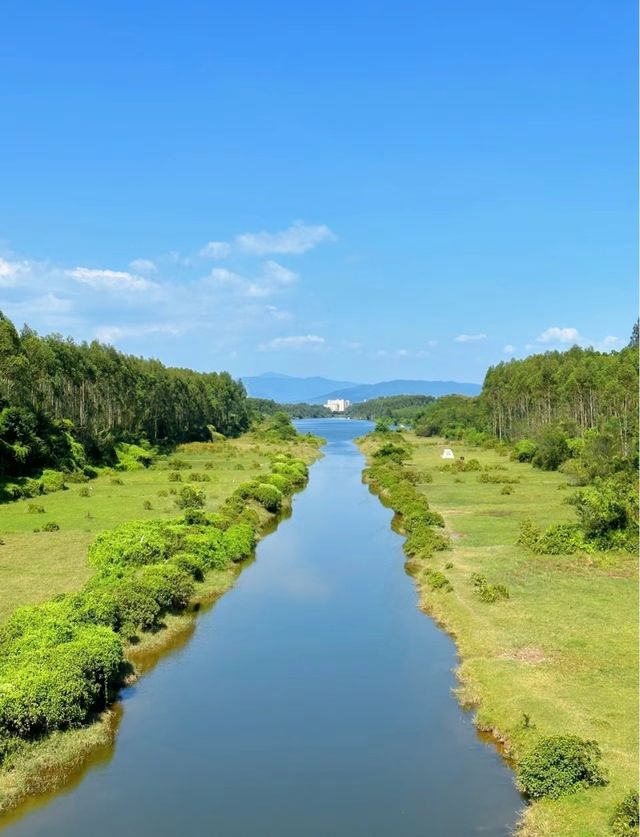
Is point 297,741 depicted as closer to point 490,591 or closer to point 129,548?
point 490,591

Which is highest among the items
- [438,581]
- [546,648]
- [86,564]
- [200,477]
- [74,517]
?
[200,477]

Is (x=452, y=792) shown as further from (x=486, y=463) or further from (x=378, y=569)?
(x=486, y=463)

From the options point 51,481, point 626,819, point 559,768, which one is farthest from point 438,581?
point 51,481

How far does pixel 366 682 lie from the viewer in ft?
85.0

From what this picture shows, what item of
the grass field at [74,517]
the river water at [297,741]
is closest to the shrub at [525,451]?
the grass field at [74,517]

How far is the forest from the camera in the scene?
68.9 meters

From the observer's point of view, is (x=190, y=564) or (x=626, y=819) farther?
(x=190, y=564)

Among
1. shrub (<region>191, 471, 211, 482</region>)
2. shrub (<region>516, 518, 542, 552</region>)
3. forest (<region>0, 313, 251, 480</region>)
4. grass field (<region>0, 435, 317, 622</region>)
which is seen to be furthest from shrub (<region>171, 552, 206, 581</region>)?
shrub (<region>191, 471, 211, 482</region>)

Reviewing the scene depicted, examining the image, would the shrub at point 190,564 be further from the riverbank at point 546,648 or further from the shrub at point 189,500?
the shrub at point 189,500

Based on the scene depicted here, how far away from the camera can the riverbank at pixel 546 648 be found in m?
18.1

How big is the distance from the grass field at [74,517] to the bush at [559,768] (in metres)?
21.3

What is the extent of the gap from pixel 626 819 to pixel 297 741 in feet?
31.6

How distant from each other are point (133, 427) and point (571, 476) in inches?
2631

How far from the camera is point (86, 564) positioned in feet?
127
